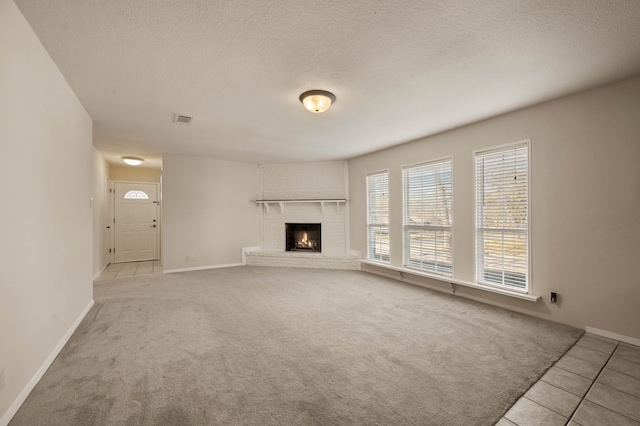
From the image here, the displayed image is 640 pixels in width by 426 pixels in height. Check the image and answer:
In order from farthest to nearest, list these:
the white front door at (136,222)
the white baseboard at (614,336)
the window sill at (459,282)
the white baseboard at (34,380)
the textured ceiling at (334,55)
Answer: the white front door at (136,222)
the window sill at (459,282)
the white baseboard at (614,336)
the textured ceiling at (334,55)
the white baseboard at (34,380)

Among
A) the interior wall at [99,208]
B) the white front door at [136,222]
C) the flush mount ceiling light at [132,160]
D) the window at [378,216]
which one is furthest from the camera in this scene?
the white front door at [136,222]

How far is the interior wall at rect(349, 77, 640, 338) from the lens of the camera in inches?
101

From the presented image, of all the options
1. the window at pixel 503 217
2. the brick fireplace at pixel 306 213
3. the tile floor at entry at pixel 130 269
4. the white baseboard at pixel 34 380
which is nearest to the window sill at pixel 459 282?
the window at pixel 503 217

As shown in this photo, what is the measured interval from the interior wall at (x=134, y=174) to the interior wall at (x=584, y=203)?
7.61 meters

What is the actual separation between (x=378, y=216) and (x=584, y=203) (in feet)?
10.2

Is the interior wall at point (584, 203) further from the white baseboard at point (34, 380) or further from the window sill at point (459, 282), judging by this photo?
the white baseboard at point (34, 380)

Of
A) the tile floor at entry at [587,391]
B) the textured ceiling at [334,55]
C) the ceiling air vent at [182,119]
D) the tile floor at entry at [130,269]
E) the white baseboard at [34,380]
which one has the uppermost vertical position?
the textured ceiling at [334,55]

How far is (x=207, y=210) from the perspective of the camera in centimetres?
613

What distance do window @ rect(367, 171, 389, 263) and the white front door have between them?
18.7ft

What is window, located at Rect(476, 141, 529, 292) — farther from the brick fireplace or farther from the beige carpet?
the brick fireplace

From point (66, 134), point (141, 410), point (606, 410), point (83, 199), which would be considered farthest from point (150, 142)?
point (606, 410)

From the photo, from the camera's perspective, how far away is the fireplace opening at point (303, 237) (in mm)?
6562

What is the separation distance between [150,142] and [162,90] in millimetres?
2397

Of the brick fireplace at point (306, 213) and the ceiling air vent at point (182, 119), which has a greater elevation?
the ceiling air vent at point (182, 119)
